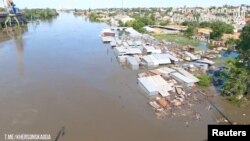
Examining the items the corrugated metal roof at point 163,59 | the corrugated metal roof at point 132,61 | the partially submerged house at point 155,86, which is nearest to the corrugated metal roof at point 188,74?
the partially submerged house at point 155,86

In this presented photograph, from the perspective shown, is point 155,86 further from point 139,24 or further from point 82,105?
point 139,24

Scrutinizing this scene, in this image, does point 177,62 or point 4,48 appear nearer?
point 177,62

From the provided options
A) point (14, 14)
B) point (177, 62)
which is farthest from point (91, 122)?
point (14, 14)

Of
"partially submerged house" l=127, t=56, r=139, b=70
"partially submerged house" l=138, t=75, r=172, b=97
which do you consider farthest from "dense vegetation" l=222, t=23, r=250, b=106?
"partially submerged house" l=127, t=56, r=139, b=70

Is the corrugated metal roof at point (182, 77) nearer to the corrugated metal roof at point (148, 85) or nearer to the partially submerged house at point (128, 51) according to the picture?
the corrugated metal roof at point (148, 85)

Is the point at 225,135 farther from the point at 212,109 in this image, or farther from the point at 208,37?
the point at 208,37

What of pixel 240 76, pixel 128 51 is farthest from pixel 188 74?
pixel 128 51
